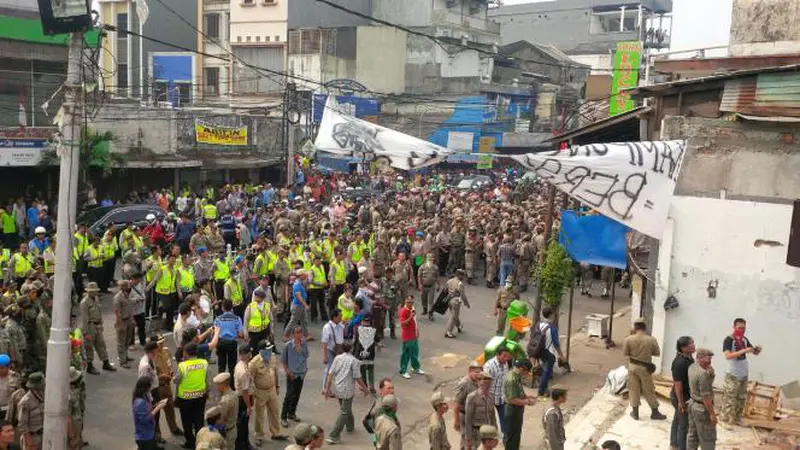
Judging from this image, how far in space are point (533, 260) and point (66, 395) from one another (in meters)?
14.4

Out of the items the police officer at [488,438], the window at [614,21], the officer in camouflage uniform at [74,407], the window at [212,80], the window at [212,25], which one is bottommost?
the officer in camouflage uniform at [74,407]

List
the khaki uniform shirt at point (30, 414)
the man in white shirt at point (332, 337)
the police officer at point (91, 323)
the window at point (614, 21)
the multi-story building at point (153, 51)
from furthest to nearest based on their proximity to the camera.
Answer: the window at point (614, 21) → the multi-story building at point (153, 51) → the police officer at point (91, 323) → the man in white shirt at point (332, 337) → the khaki uniform shirt at point (30, 414)

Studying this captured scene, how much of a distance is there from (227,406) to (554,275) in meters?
6.96

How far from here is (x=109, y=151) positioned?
26594 mm

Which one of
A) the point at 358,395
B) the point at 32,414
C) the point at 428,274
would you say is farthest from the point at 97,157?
the point at 32,414

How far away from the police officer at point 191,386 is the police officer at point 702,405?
244 inches

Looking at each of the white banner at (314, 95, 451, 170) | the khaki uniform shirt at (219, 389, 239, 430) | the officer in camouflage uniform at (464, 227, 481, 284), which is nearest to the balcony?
the officer in camouflage uniform at (464, 227, 481, 284)

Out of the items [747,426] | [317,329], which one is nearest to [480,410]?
[747,426]

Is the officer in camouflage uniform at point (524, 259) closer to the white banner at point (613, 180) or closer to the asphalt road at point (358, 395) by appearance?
the asphalt road at point (358, 395)

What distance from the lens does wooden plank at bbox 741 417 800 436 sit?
10625 mm

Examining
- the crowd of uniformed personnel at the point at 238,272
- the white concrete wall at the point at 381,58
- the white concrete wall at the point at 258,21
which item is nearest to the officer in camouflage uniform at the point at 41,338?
the crowd of uniformed personnel at the point at 238,272

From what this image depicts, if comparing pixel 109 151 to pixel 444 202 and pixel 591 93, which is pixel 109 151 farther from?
pixel 591 93

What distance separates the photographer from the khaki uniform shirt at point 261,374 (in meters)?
10.3

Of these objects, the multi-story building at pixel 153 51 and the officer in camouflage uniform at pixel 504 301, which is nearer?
the officer in camouflage uniform at pixel 504 301
